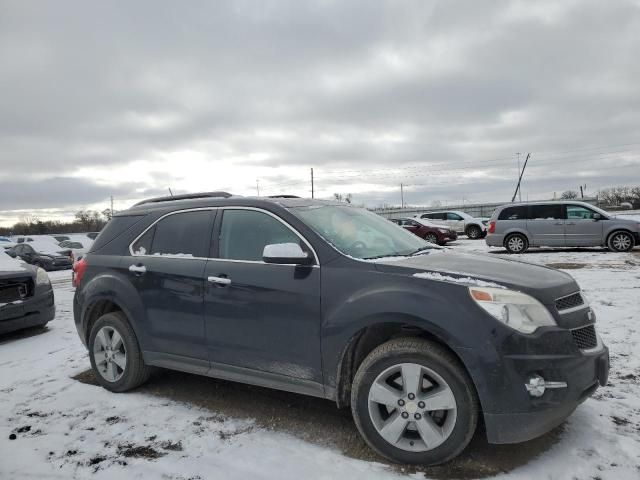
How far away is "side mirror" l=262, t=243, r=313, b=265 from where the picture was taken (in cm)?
323

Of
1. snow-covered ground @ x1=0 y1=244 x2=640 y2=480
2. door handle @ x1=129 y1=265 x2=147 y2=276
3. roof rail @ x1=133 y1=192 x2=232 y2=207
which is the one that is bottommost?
snow-covered ground @ x1=0 y1=244 x2=640 y2=480

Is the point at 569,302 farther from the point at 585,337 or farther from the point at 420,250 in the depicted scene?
the point at 420,250

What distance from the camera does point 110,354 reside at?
14.0 feet

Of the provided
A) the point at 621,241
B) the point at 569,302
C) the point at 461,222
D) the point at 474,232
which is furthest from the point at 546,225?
the point at 569,302

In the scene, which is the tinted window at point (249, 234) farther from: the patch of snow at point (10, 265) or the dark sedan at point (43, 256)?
the dark sedan at point (43, 256)

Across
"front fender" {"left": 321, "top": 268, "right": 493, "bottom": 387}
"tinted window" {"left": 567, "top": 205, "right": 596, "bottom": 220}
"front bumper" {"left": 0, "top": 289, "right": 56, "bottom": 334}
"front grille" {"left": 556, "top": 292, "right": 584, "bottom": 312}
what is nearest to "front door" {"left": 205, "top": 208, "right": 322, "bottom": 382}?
"front fender" {"left": 321, "top": 268, "right": 493, "bottom": 387}

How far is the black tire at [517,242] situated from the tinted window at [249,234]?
13946mm

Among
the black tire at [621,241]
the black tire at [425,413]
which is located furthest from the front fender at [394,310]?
the black tire at [621,241]

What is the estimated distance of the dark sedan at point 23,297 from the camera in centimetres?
631

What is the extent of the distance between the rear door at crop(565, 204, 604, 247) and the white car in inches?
414

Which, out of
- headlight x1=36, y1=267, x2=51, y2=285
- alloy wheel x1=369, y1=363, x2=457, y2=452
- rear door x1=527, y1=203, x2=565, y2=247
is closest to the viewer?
alloy wheel x1=369, y1=363, x2=457, y2=452

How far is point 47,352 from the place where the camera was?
5.69 meters

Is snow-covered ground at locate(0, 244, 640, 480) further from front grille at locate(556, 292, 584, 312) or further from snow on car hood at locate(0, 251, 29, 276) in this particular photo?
snow on car hood at locate(0, 251, 29, 276)

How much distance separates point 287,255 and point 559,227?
14443 mm
